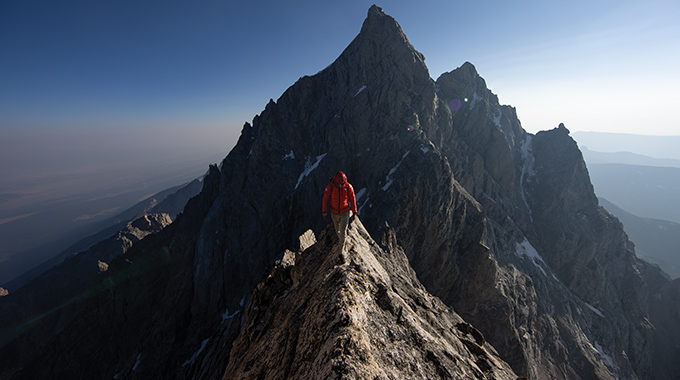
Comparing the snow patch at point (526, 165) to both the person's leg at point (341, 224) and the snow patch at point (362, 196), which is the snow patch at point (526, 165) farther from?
the person's leg at point (341, 224)

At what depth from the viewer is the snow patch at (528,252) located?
5631cm

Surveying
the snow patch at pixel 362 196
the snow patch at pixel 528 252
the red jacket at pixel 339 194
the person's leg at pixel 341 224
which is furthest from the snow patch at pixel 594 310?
the red jacket at pixel 339 194

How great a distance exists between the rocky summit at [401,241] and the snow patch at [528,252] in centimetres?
59

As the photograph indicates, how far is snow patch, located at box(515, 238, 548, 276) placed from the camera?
5631 centimetres

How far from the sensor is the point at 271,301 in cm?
1262

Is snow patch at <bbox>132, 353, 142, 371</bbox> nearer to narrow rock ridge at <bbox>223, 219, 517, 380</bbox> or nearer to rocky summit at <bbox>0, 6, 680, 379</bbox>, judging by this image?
rocky summit at <bbox>0, 6, 680, 379</bbox>

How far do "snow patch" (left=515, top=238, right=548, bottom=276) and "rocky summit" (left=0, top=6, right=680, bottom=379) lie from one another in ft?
1.92

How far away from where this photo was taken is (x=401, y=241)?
123 feet

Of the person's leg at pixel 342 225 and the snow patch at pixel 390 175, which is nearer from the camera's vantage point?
the person's leg at pixel 342 225

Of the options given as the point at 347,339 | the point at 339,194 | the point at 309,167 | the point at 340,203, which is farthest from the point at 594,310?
the point at 347,339

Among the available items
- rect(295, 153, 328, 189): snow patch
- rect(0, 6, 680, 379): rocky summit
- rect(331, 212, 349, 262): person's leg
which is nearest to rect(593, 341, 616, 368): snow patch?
rect(0, 6, 680, 379): rocky summit

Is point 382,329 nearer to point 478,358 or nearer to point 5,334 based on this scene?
point 478,358

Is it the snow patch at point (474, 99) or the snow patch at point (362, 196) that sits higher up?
the snow patch at point (474, 99)

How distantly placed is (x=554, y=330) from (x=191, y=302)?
7303 cm
